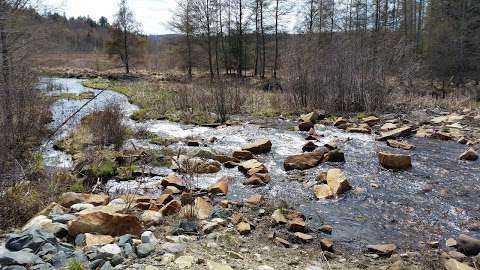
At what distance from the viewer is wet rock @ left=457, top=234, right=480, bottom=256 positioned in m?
4.69

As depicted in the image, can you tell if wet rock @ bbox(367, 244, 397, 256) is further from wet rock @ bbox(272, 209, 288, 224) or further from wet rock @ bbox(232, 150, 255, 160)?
wet rock @ bbox(232, 150, 255, 160)

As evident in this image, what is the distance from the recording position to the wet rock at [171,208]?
561cm

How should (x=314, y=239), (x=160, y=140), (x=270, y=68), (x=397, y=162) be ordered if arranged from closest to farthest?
(x=314, y=239), (x=397, y=162), (x=160, y=140), (x=270, y=68)

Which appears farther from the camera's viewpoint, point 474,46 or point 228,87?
point 474,46

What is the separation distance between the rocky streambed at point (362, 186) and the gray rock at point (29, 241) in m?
2.74

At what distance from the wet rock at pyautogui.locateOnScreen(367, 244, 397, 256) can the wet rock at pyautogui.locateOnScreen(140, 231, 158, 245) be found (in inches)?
99.3

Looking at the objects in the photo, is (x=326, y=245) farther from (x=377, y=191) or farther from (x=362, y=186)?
(x=362, y=186)

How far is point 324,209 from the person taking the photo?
621 centimetres

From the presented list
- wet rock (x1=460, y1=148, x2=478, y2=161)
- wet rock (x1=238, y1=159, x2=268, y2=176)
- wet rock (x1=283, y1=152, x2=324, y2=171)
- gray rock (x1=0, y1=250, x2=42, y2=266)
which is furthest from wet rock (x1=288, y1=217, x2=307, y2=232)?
wet rock (x1=460, y1=148, x2=478, y2=161)

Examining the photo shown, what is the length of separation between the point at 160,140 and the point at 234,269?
7.76m

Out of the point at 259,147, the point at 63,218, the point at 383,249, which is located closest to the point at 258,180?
the point at 259,147


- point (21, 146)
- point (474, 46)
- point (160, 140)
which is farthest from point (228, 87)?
point (474, 46)

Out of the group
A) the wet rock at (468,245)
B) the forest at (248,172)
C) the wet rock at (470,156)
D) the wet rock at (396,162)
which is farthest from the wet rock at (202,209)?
the wet rock at (470,156)

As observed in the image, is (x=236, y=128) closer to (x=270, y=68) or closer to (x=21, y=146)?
(x=21, y=146)
